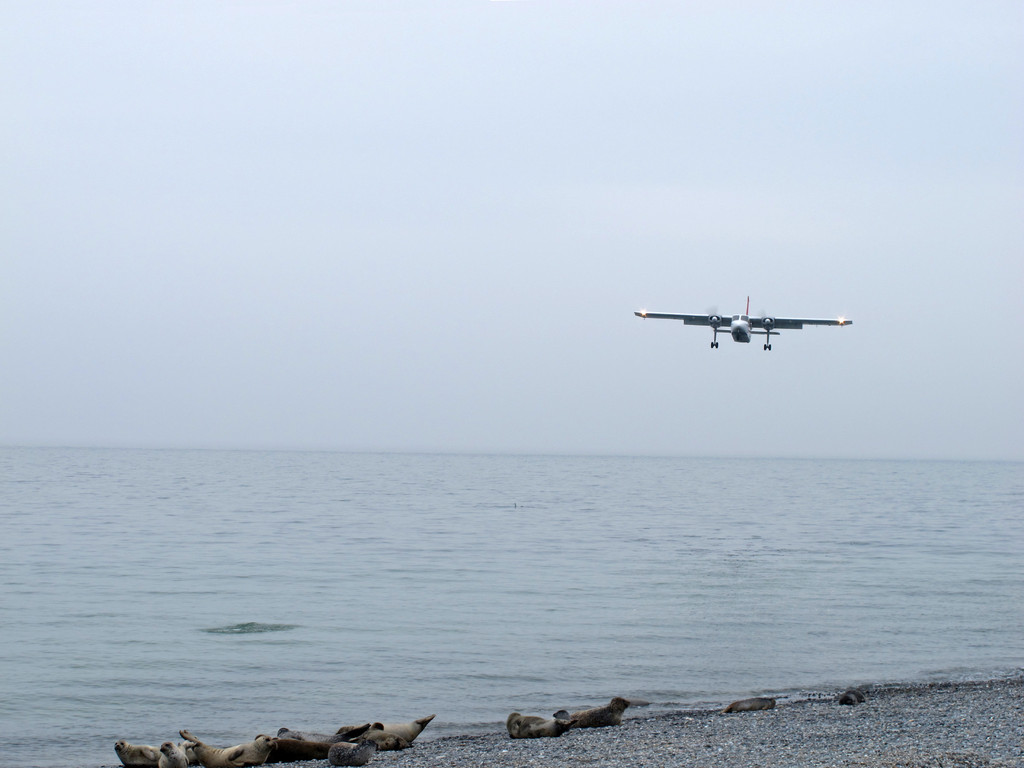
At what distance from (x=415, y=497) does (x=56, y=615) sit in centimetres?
6497

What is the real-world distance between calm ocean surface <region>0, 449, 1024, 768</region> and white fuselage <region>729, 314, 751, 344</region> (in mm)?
12711

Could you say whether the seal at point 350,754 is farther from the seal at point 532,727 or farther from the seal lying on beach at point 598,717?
the seal lying on beach at point 598,717

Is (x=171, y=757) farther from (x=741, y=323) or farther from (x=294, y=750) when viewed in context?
(x=741, y=323)

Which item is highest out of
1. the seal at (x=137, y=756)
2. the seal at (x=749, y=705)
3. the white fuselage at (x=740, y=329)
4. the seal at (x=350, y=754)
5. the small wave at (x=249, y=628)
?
the white fuselage at (x=740, y=329)

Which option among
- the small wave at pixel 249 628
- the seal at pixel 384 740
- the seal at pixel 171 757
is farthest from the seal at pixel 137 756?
the small wave at pixel 249 628

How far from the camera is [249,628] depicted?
23484 millimetres

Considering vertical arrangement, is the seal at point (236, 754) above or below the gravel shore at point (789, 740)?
below

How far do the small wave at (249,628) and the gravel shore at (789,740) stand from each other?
386 inches

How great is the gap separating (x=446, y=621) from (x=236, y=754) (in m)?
12.3

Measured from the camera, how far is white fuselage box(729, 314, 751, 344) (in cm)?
5884

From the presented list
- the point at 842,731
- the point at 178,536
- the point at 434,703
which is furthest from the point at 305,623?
the point at 178,536

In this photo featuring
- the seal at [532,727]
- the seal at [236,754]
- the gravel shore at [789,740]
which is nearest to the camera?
the gravel shore at [789,740]

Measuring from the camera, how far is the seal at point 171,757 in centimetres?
1205

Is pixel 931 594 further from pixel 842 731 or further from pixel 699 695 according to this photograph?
pixel 842 731
